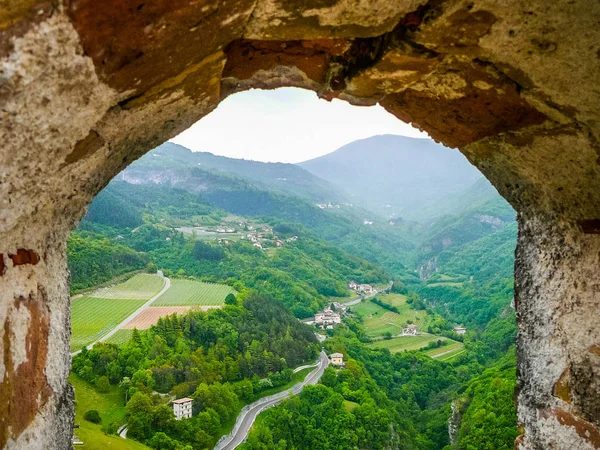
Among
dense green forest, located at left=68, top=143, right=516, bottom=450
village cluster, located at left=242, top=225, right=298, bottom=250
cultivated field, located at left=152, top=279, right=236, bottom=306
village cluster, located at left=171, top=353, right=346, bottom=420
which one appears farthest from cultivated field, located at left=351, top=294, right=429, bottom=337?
village cluster, located at left=171, top=353, right=346, bottom=420

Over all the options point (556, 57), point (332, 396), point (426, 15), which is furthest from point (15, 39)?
point (332, 396)

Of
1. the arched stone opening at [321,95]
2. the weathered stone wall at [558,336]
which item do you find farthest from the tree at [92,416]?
the weathered stone wall at [558,336]

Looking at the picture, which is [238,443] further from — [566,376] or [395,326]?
[395,326]

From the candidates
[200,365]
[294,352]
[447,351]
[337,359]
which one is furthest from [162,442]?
[447,351]

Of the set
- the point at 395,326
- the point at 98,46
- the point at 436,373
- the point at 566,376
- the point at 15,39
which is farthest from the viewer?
the point at 395,326

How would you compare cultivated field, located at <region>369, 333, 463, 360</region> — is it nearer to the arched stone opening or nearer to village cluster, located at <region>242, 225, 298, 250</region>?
village cluster, located at <region>242, 225, 298, 250</region>

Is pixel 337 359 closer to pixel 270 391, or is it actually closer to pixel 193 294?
pixel 270 391
